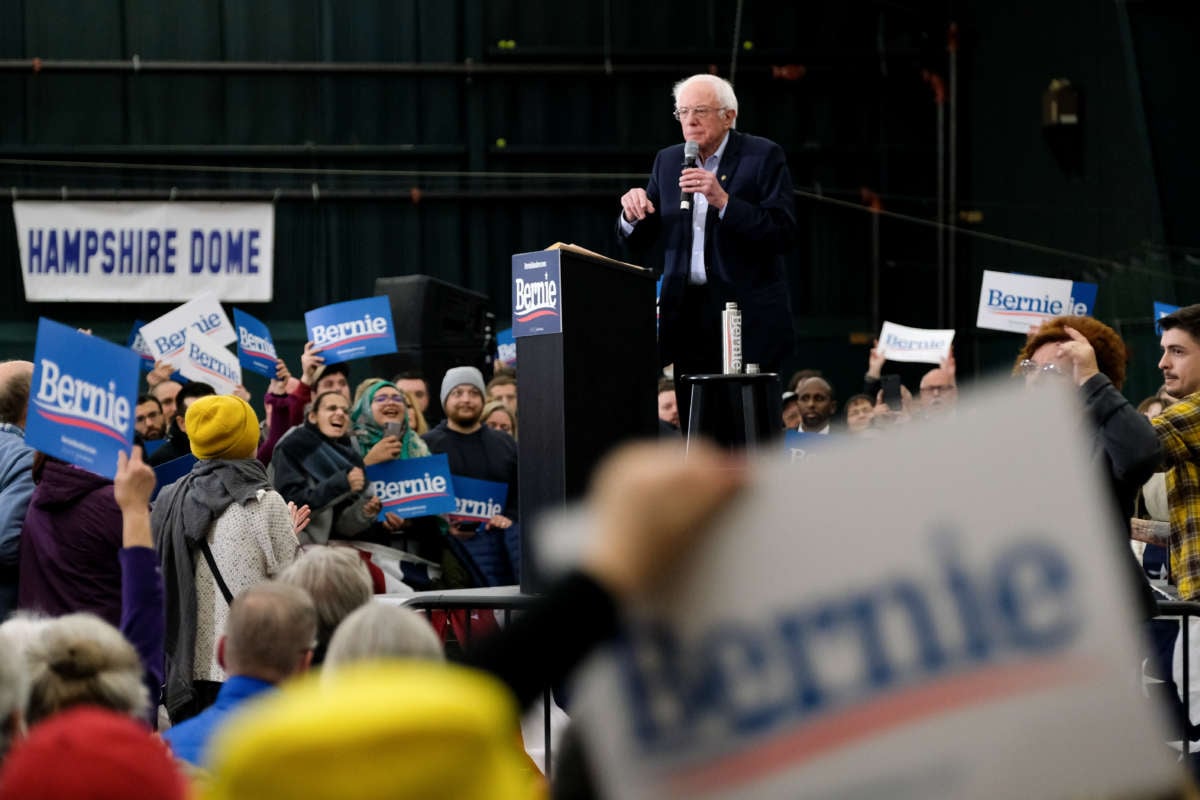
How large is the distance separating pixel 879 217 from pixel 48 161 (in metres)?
8.24

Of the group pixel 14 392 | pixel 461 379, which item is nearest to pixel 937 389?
pixel 461 379

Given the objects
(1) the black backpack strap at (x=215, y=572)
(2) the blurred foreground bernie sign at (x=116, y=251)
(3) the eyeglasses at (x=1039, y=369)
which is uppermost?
(2) the blurred foreground bernie sign at (x=116, y=251)

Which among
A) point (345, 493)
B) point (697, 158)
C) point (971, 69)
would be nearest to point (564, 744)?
point (697, 158)

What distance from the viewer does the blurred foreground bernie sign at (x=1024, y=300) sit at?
9875 millimetres

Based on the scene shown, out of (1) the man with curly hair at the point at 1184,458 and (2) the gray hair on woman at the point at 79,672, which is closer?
(2) the gray hair on woman at the point at 79,672

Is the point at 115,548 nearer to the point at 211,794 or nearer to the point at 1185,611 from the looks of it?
the point at 1185,611

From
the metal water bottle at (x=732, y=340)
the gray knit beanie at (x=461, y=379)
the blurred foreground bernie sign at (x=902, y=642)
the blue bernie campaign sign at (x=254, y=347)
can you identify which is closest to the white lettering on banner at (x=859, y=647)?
the blurred foreground bernie sign at (x=902, y=642)

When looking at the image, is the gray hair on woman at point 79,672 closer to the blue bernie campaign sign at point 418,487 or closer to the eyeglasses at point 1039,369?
the eyeglasses at point 1039,369

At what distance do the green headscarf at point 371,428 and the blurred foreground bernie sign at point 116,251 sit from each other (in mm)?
8617

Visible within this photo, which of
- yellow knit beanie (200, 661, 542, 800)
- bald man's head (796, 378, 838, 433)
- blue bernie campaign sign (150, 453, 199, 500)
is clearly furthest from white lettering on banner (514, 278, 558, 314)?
bald man's head (796, 378, 838, 433)

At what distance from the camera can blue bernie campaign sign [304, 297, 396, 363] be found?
788cm

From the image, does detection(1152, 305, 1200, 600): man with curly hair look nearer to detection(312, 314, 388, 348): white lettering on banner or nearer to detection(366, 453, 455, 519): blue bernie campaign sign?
detection(366, 453, 455, 519): blue bernie campaign sign

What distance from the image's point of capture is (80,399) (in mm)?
3732

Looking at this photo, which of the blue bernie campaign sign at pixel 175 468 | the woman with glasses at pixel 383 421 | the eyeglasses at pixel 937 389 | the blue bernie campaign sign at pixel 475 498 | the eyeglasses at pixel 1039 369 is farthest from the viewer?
the eyeglasses at pixel 937 389
